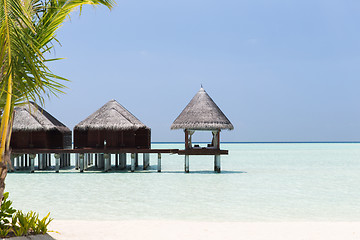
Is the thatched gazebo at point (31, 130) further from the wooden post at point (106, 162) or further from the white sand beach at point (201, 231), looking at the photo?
the white sand beach at point (201, 231)

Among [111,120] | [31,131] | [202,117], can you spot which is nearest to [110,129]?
[111,120]

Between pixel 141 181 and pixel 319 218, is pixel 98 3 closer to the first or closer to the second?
pixel 319 218

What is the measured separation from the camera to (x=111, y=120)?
78.6 feet

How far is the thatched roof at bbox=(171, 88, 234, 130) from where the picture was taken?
2220 centimetres

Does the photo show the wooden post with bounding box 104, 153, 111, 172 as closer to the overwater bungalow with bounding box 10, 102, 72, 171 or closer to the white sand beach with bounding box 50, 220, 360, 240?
the overwater bungalow with bounding box 10, 102, 72, 171

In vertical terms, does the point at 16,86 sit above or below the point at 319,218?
above

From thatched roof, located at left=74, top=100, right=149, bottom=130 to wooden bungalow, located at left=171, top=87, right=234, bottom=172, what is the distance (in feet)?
8.20

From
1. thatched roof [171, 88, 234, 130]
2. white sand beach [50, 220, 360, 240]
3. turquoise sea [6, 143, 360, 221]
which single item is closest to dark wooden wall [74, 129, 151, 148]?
turquoise sea [6, 143, 360, 221]

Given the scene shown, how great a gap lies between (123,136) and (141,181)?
391 cm

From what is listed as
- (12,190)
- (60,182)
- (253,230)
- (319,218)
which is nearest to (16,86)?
(253,230)

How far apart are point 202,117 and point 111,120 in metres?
4.85

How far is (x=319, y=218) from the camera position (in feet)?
36.8

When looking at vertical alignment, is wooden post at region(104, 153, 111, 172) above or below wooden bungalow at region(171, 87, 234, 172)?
below

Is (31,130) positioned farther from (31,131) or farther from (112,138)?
(112,138)
